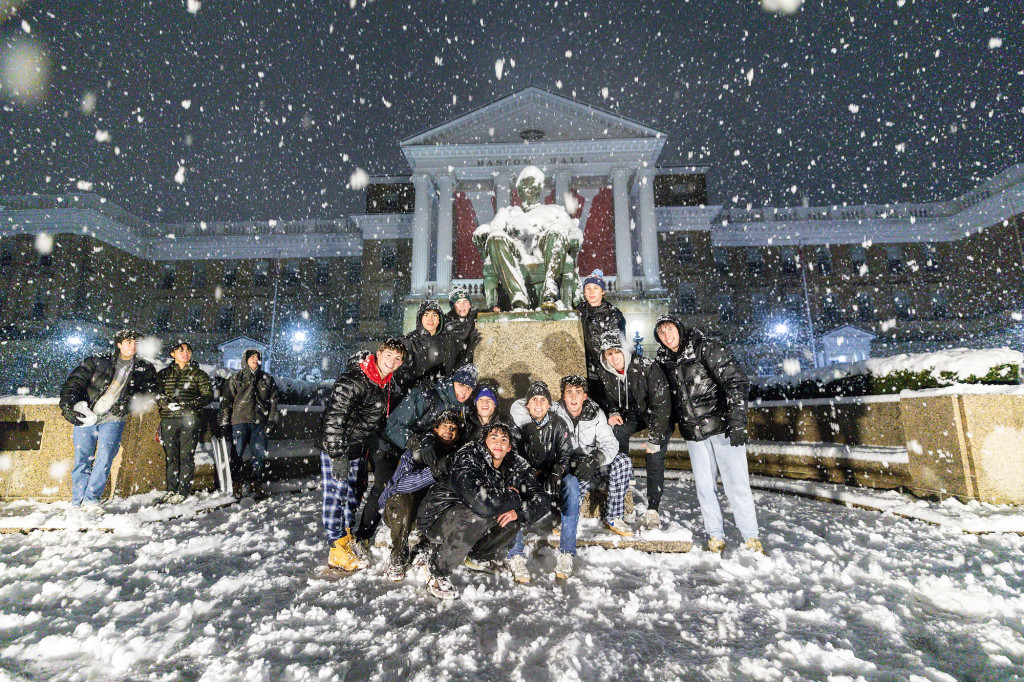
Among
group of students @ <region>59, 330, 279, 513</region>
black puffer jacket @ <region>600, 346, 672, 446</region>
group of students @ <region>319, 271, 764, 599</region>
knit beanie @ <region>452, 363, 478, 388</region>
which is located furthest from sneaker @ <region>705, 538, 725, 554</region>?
group of students @ <region>59, 330, 279, 513</region>

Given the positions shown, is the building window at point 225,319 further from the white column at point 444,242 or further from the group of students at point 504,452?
the group of students at point 504,452

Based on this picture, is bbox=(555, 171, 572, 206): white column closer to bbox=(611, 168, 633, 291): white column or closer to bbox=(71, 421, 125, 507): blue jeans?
bbox=(611, 168, 633, 291): white column

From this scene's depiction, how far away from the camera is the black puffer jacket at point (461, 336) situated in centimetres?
516

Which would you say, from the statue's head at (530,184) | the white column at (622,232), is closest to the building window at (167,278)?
the white column at (622,232)

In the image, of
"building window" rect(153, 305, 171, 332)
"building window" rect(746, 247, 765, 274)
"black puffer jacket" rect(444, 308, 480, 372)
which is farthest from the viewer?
"building window" rect(153, 305, 171, 332)

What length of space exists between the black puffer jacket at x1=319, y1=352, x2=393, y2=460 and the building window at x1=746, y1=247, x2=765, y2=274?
3249cm

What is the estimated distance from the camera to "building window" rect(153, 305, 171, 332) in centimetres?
3372

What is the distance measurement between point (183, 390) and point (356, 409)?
3.17 metres

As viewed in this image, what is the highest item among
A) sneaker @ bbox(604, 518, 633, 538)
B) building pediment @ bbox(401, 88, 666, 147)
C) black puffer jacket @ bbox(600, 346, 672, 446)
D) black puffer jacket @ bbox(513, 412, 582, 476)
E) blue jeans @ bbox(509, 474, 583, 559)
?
building pediment @ bbox(401, 88, 666, 147)

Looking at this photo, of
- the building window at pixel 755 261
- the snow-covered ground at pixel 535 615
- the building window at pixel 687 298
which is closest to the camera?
the snow-covered ground at pixel 535 615

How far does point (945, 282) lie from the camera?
101 feet

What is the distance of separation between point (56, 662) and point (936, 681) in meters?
3.75

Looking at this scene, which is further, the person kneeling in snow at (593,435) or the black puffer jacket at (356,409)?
the person kneeling in snow at (593,435)

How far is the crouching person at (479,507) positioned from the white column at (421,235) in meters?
22.3
